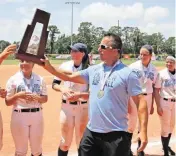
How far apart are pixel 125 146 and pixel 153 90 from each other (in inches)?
142

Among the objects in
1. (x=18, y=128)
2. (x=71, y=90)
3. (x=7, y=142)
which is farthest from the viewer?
(x=7, y=142)

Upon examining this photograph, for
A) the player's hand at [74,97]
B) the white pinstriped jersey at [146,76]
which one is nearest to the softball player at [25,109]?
the player's hand at [74,97]

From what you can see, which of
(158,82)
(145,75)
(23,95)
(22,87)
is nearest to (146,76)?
(145,75)

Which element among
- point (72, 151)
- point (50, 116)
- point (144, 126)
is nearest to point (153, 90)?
point (72, 151)

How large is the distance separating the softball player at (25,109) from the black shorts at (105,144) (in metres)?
1.45

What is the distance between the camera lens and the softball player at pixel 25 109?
5.57 m

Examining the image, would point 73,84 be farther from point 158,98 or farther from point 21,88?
point 158,98

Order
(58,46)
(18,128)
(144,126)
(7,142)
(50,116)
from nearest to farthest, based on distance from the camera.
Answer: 1. (144,126)
2. (18,128)
3. (7,142)
4. (50,116)
5. (58,46)

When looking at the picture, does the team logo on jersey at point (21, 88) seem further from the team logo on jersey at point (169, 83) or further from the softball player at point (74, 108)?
the team logo on jersey at point (169, 83)

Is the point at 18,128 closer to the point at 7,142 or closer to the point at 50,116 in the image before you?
the point at 7,142

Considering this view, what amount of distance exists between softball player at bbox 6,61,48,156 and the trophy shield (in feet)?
4.40

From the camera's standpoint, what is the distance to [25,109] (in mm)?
5602

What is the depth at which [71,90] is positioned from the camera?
6.14 m

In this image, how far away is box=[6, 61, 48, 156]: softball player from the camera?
18.3 feet
